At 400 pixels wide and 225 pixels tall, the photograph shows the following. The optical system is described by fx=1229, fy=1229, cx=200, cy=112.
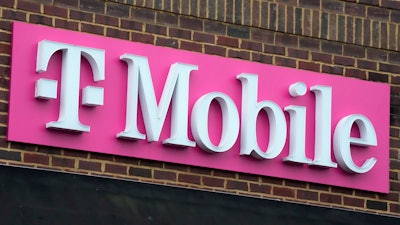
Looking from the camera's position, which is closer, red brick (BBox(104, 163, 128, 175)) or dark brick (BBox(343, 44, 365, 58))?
red brick (BBox(104, 163, 128, 175))

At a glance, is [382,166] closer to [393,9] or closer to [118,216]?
[393,9]

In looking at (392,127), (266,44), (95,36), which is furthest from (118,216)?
(392,127)

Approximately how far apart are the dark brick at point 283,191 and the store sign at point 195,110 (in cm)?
11

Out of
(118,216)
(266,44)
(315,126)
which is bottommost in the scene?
(118,216)

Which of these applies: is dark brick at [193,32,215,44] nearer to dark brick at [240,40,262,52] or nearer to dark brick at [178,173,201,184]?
dark brick at [240,40,262,52]

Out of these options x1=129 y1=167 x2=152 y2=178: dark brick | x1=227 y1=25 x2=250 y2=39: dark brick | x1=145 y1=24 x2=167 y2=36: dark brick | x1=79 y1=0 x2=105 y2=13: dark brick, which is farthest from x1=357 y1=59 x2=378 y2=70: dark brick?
x1=79 y1=0 x2=105 y2=13: dark brick

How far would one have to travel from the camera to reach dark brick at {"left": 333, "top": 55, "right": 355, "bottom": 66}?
9.76m

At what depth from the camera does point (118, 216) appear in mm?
8469

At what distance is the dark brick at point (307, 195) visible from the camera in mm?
9375

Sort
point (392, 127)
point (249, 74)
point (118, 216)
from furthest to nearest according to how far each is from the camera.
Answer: point (392, 127), point (249, 74), point (118, 216)

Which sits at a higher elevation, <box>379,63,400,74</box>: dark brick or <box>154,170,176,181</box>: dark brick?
<box>379,63,400,74</box>: dark brick

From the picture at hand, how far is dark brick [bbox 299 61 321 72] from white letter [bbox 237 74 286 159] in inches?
20.5

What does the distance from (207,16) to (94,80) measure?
117 centimetres

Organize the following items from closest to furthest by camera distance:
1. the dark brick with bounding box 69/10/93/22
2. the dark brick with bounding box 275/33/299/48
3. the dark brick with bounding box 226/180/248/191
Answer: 1. the dark brick with bounding box 69/10/93/22
2. the dark brick with bounding box 226/180/248/191
3. the dark brick with bounding box 275/33/299/48
